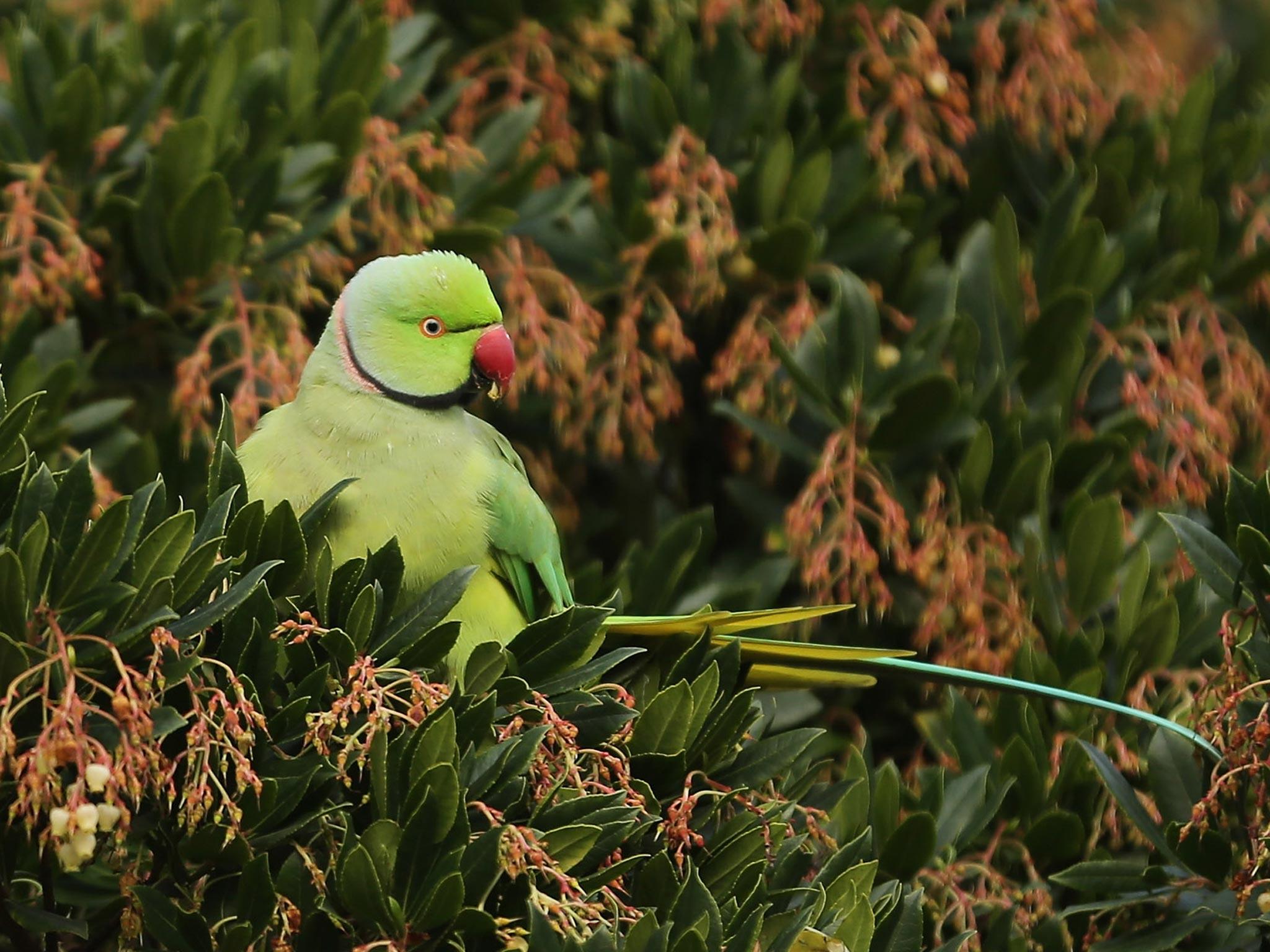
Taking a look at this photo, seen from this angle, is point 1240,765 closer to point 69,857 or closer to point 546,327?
point 69,857

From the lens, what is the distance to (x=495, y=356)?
2.64 metres

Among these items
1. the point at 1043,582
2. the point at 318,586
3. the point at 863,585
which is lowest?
the point at 863,585

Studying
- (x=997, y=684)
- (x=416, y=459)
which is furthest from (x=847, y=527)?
(x=416, y=459)

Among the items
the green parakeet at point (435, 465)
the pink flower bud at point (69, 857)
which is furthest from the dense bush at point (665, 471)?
the green parakeet at point (435, 465)

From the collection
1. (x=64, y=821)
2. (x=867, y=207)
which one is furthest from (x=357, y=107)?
(x=64, y=821)

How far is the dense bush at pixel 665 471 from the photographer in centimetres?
173

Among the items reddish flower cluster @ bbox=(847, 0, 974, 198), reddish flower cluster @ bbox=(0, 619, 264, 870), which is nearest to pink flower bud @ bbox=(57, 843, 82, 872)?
reddish flower cluster @ bbox=(0, 619, 264, 870)

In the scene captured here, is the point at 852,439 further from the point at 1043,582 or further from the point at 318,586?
the point at 318,586

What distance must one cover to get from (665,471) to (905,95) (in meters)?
1.03

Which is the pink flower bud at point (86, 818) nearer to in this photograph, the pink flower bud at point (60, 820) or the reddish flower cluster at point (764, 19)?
the pink flower bud at point (60, 820)

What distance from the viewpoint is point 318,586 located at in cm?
192

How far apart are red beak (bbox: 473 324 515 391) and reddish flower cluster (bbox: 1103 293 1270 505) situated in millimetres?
1339

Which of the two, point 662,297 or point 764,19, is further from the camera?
point 764,19

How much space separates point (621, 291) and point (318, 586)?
1.56 meters
